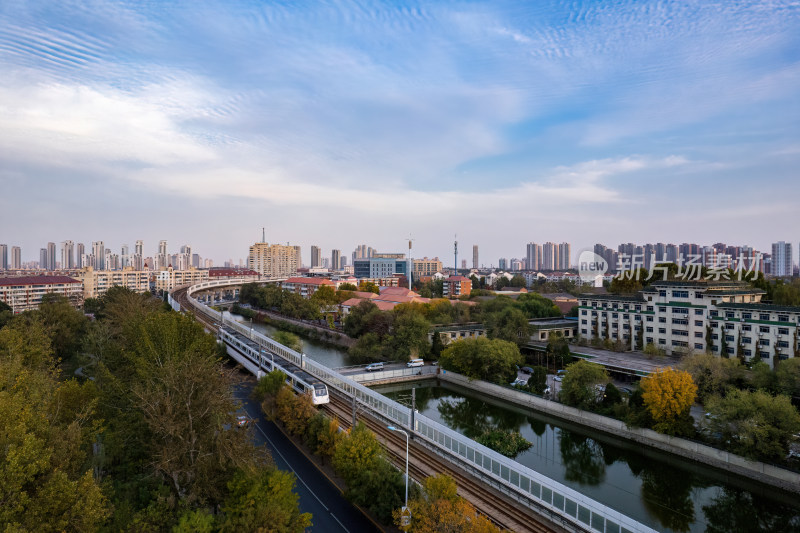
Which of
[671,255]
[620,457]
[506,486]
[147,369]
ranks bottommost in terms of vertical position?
[620,457]

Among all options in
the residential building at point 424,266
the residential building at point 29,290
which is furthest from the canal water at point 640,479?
the residential building at point 424,266

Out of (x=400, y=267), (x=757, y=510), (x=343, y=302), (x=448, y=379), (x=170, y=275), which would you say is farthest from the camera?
(x=400, y=267)

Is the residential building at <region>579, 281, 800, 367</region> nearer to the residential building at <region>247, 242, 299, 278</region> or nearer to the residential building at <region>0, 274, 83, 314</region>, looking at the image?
the residential building at <region>0, 274, 83, 314</region>

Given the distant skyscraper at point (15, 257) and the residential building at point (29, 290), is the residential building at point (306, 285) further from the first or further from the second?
the distant skyscraper at point (15, 257)

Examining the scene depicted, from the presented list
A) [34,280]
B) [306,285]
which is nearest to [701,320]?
[306,285]

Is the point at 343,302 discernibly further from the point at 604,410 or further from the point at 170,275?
the point at 170,275

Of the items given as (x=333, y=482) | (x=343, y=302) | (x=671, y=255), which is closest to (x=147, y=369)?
(x=333, y=482)
